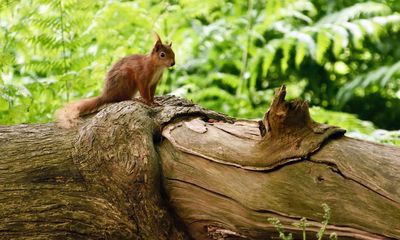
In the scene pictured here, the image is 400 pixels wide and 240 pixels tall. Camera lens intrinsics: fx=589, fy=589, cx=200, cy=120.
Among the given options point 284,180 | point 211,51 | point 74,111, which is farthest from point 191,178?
point 211,51

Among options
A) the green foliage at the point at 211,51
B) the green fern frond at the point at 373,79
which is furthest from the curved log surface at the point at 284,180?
the green fern frond at the point at 373,79

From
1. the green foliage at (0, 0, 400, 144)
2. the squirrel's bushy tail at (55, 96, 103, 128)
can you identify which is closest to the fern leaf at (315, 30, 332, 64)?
the green foliage at (0, 0, 400, 144)

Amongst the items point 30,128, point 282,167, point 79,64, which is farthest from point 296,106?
point 79,64

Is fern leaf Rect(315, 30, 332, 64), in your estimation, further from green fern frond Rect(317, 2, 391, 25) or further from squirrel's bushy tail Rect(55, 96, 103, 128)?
squirrel's bushy tail Rect(55, 96, 103, 128)

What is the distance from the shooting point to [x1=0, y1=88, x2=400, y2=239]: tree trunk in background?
157cm

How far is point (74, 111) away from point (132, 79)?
35 centimetres

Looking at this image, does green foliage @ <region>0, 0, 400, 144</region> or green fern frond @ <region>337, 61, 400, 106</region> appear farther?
green fern frond @ <region>337, 61, 400, 106</region>

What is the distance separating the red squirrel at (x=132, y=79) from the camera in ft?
7.33

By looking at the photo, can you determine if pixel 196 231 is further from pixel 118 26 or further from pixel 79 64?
pixel 118 26

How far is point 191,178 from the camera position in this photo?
68.5 inches

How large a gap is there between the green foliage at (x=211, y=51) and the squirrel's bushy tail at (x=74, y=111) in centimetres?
31

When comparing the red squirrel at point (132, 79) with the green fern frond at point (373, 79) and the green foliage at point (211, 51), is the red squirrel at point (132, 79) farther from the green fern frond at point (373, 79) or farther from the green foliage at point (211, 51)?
the green fern frond at point (373, 79)

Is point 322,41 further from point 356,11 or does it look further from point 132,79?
point 132,79

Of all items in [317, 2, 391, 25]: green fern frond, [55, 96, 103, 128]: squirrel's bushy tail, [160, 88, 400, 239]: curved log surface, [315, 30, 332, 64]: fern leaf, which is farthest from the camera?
[317, 2, 391, 25]: green fern frond
